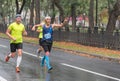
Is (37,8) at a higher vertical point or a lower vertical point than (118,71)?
higher

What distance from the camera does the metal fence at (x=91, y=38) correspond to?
2358cm

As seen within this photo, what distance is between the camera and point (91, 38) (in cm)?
2689

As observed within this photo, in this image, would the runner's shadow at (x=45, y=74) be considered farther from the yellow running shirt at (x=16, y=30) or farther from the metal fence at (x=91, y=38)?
the metal fence at (x=91, y=38)

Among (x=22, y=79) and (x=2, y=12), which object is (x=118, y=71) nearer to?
(x=22, y=79)

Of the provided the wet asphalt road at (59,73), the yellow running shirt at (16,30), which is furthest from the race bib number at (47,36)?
the wet asphalt road at (59,73)

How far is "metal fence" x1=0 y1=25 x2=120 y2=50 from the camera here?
23.6 m

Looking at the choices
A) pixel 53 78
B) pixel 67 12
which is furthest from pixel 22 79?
pixel 67 12

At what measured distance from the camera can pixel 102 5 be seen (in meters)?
60.0

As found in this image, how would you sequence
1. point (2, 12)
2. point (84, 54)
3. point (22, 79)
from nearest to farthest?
point (22, 79)
point (84, 54)
point (2, 12)

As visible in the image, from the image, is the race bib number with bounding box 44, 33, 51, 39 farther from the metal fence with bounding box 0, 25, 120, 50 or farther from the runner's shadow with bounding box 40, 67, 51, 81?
the metal fence with bounding box 0, 25, 120, 50

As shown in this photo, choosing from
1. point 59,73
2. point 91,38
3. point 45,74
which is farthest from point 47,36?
point 91,38

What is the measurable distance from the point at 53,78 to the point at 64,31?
20389 mm

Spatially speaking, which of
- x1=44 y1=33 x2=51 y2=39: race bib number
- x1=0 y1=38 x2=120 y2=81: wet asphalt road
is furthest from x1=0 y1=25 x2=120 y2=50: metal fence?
x1=44 y1=33 x2=51 y2=39: race bib number

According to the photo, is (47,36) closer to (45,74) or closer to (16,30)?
(16,30)
